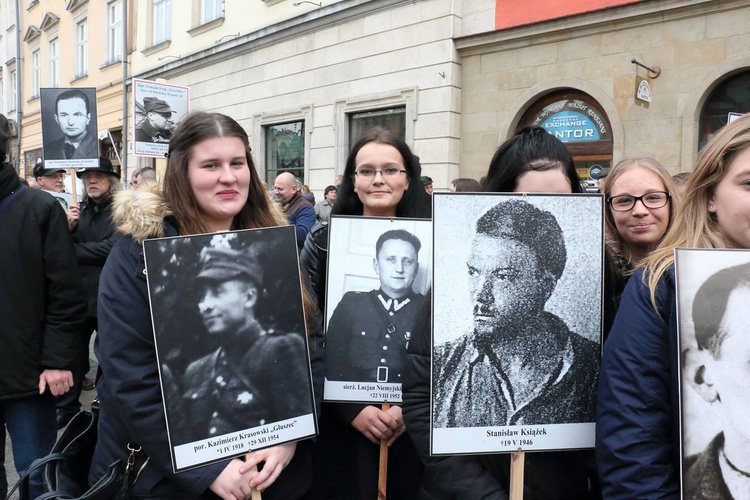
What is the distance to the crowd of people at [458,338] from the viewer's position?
1276 mm

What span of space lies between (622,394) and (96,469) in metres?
1.45

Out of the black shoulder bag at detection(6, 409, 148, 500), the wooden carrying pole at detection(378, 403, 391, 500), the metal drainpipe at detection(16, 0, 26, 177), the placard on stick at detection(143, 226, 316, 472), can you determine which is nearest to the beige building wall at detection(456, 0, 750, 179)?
the wooden carrying pole at detection(378, 403, 391, 500)

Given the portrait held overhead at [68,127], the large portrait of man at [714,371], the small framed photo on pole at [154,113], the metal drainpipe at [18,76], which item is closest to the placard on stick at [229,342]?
the large portrait of man at [714,371]

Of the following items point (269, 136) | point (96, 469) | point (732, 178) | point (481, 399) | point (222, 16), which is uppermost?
point (222, 16)

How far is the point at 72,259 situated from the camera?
265 centimetres

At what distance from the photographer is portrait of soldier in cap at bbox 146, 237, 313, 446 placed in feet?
4.90

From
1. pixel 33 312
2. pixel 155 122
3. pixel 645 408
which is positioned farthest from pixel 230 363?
pixel 155 122

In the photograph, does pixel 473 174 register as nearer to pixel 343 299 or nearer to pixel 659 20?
pixel 659 20

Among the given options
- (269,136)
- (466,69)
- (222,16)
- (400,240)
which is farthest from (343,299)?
(222,16)

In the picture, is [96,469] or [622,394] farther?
[96,469]

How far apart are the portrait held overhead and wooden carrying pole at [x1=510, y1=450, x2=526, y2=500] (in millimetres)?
4456

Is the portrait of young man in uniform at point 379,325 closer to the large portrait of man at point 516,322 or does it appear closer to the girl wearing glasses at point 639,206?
the large portrait of man at point 516,322

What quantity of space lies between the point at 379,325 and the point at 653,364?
3.17 feet

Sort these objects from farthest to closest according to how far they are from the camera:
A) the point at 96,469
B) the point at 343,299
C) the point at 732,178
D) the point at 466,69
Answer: the point at 466,69, the point at 343,299, the point at 96,469, the point at 732,178
